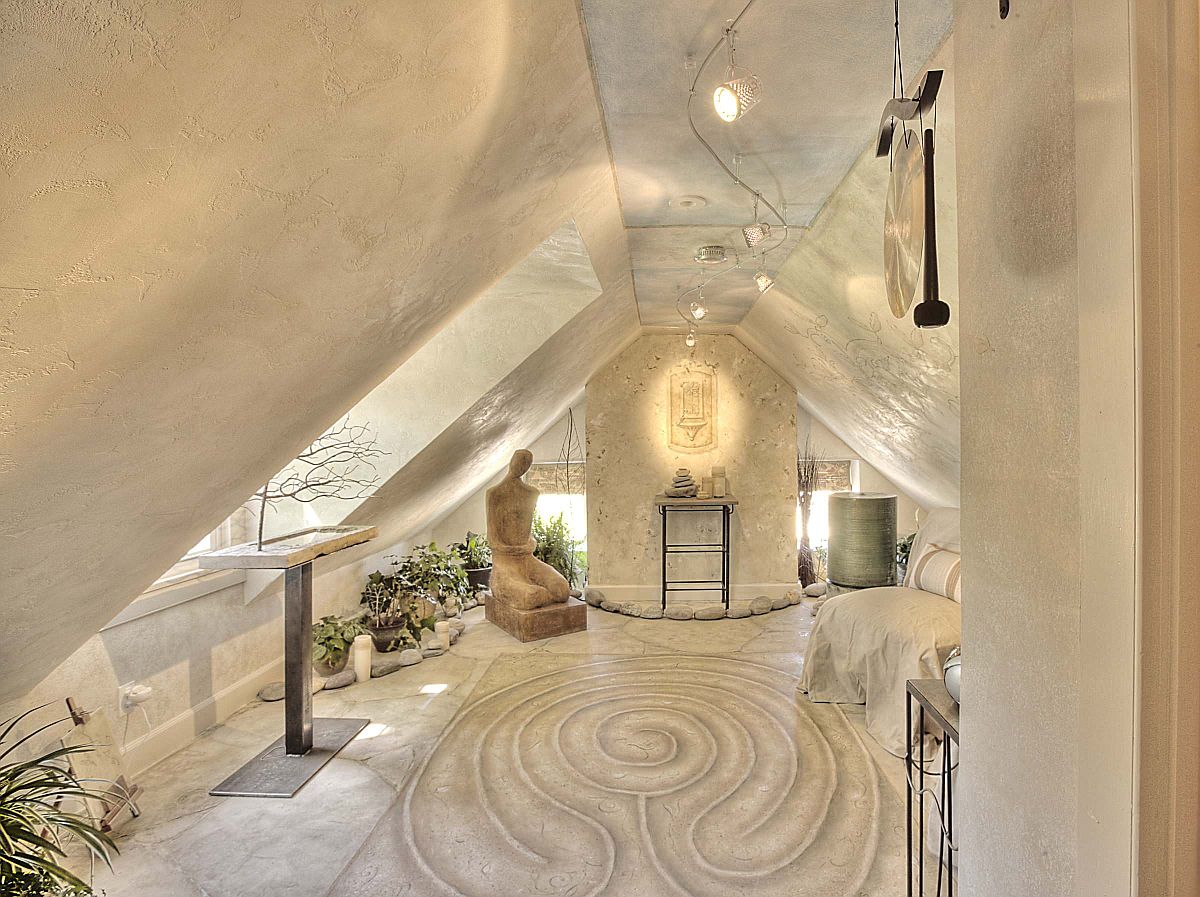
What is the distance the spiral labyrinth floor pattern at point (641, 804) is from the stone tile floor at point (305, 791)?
0.12 metres

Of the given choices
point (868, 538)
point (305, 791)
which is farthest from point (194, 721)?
point (868, 538)

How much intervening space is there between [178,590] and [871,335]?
3.49 m

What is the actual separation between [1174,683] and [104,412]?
5.19 ft

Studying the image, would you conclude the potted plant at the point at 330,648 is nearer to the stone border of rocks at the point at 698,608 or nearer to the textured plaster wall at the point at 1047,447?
the stone border of rocks at the point at 698,608

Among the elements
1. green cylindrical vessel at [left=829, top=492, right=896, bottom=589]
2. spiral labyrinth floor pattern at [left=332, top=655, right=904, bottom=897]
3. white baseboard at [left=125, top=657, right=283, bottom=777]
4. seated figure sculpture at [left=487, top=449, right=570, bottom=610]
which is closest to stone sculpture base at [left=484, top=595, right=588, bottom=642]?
seated figure sculpture at [left=487, top=449, right=570, bottom=610]

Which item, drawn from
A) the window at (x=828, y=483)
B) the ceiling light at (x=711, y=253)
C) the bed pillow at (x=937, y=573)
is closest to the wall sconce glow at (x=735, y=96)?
the ceiling light at (x=711, y=253)

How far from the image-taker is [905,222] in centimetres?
113

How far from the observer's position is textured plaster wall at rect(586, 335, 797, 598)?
6.23 metres

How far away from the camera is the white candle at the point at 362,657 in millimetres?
4188

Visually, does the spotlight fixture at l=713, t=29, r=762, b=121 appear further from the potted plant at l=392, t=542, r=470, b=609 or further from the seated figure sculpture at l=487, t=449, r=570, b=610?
the potted plant at l=392, t=542, r=470, b=609

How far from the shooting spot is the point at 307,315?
5.22 feet

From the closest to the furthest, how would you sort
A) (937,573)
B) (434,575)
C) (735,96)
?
(735,96) < (937,573) < (434,575)

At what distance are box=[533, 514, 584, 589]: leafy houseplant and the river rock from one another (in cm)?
165

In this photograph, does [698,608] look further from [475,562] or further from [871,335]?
[871,335]
